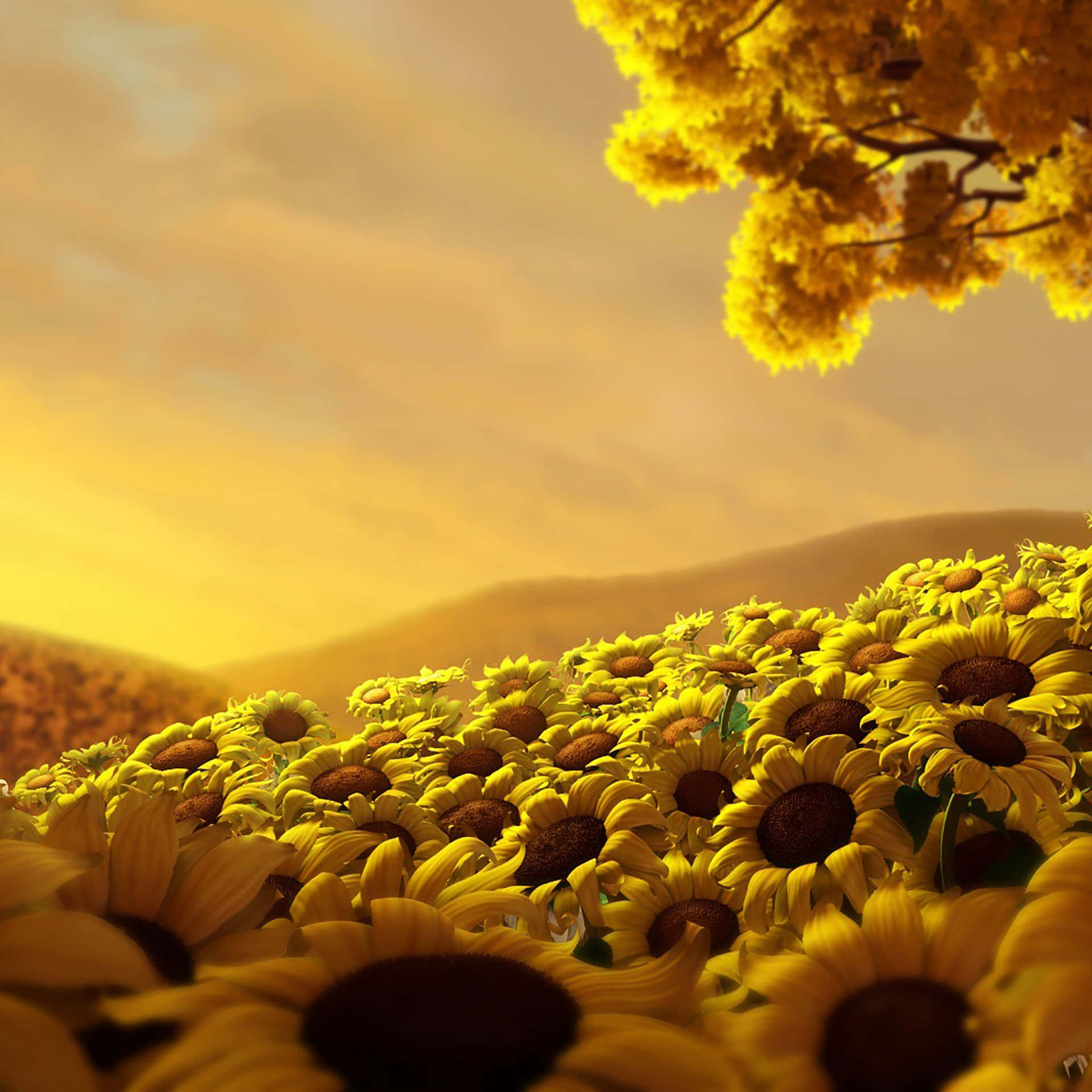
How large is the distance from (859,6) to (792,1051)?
9.66 meters

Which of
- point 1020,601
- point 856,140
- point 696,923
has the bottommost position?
point 696,923

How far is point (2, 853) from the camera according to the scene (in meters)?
0.61

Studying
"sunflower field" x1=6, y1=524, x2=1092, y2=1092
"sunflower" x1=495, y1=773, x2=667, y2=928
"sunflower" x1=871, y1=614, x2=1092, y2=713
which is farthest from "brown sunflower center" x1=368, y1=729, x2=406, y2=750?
"sunflower" x1=871, y1=614, x2=1092, y2=713

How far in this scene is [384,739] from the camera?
208 centimetres

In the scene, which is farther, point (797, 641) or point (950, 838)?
point (797, 641)

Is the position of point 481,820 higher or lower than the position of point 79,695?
lower

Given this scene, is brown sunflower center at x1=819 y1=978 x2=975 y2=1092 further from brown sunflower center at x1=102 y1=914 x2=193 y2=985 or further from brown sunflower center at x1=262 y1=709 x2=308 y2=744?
brown sunflower center at x1=262 y1=709 x2=308 y2=744

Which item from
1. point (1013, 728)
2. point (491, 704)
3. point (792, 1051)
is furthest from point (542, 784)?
point (792, 1051)

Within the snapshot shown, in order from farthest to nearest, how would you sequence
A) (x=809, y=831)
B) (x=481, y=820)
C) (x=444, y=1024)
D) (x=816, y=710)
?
(x=481, y=820), (x=816, y=710), (x=809, y=831), (x=444, y=1024)

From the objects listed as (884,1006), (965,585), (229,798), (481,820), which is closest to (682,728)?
(481,820)

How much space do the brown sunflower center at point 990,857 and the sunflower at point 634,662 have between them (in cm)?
105

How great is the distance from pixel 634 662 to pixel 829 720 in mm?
1039

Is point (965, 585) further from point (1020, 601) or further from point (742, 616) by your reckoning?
point (742, 616)

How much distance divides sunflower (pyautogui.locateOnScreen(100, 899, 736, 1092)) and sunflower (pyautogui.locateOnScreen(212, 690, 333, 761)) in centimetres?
160
